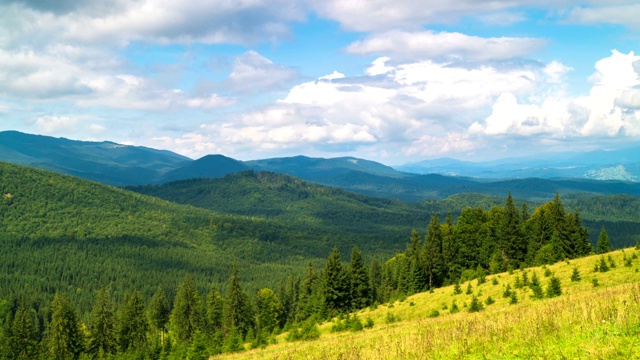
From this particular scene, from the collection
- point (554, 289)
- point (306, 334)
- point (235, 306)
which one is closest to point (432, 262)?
point (306, 334)

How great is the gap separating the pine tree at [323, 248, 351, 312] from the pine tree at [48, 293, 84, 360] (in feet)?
158

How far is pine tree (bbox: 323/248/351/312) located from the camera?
2766 inches

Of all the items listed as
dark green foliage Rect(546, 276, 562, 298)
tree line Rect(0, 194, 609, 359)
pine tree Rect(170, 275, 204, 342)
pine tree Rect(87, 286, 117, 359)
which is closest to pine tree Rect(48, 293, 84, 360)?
tree line Rect(0, 194, 609, 359)

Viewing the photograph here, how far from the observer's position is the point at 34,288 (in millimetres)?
165500

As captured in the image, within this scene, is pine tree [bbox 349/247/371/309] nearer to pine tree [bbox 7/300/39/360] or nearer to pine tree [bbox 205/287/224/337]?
pine tree [bbox 205/287/224/337]

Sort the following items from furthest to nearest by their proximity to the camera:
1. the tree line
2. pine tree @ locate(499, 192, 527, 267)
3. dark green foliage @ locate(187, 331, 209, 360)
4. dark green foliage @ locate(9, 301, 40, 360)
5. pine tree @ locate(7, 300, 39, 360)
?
1. pine tree @ locate(7, 300, 39, 360)
2. dark green foliage @ locate(9, 301, 40, 360)
3. pine tree @ locate(499, 192, 527, 267)
4. the tree line
5. dark green foliage @ locate(187, 331, 209, 360)

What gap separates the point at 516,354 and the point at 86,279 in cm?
20666

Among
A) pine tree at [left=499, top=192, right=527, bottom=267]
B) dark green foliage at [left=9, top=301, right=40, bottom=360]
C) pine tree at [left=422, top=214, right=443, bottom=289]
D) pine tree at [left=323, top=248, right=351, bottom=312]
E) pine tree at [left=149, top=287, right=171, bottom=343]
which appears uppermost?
pine tree at [left=499, top=192, right=527, bottom=267]

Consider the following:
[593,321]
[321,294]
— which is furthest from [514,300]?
[321,294]

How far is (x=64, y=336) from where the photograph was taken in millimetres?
→ 76125

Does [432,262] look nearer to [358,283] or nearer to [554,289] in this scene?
[358,283]

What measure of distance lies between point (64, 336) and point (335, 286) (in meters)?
50.6

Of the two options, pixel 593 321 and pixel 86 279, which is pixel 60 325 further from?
pixel 86 279

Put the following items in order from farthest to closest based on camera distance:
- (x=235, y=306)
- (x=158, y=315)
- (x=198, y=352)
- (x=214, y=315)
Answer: (x=158, y=315) < (x=214, y=315) < (x=235, y=306) < (x=198, y=352)
